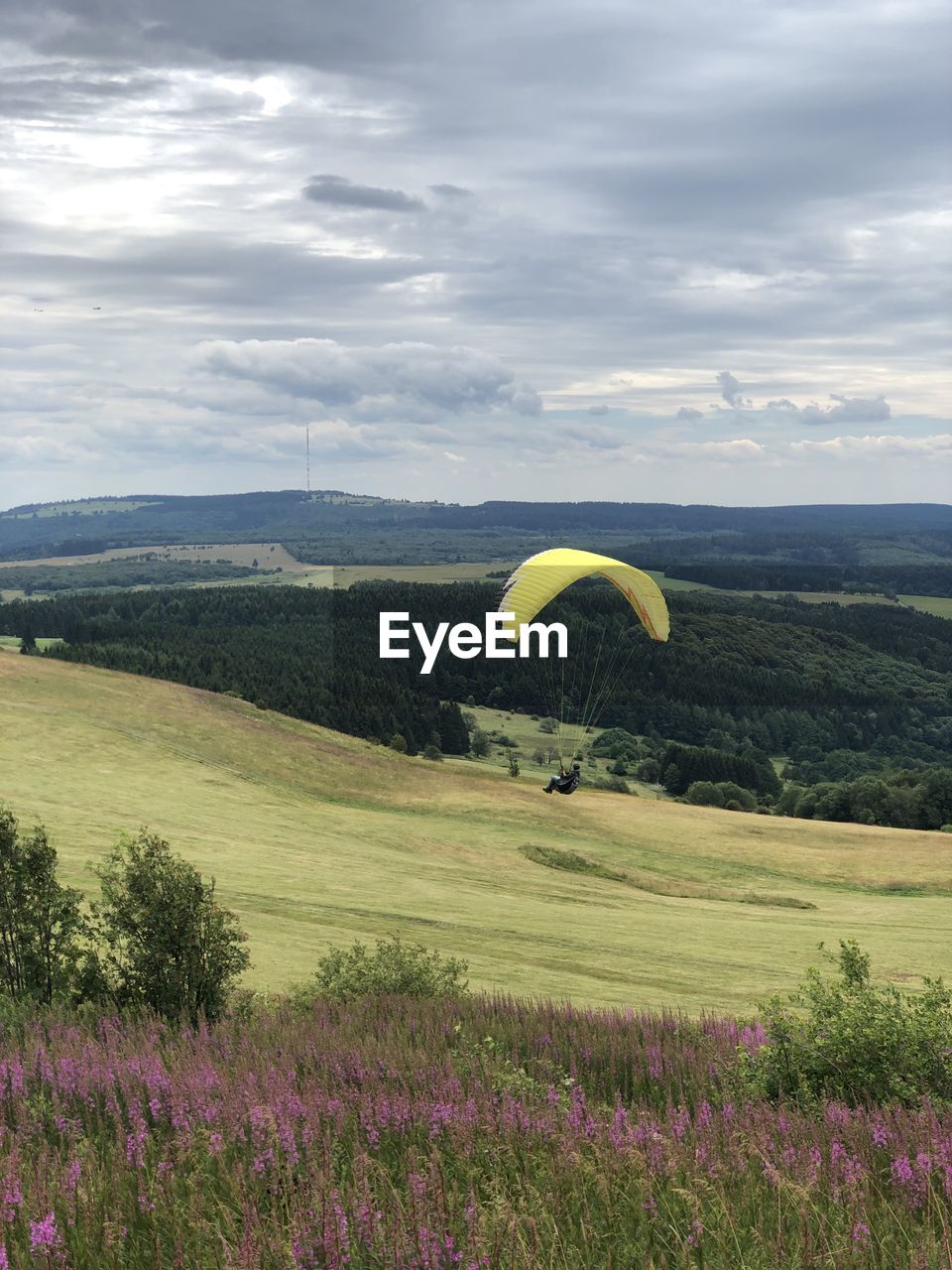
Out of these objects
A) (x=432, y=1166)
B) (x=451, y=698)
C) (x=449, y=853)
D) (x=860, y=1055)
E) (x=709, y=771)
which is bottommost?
(x=709, y=771)

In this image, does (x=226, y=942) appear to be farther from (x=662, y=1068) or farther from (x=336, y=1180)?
(x=336, y=1180)

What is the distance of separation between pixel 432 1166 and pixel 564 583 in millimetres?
37404

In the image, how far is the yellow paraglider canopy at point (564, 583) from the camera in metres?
41.4

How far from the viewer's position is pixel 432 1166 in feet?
21.2

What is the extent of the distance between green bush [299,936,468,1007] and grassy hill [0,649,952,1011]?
17.3ft

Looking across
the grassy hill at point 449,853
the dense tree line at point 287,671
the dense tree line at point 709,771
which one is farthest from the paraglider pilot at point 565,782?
the dense tree line at point 709,771

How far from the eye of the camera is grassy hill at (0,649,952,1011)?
31750 mm

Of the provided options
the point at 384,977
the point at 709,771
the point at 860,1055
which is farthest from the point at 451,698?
the point at 860,1055

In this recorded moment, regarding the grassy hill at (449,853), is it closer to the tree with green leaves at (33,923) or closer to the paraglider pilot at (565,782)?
the paraglider pilot at (565,782)

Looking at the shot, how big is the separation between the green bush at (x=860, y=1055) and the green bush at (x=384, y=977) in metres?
7.89

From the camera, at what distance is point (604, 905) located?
43344 millimetres

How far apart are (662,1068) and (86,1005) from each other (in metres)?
8.49

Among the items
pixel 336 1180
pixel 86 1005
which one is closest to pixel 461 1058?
pixel 336 1180

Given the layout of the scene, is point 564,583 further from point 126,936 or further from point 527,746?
point 527,746
